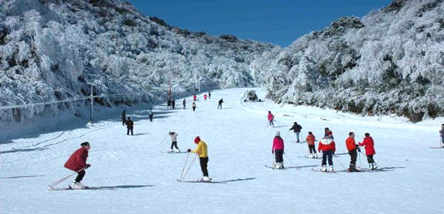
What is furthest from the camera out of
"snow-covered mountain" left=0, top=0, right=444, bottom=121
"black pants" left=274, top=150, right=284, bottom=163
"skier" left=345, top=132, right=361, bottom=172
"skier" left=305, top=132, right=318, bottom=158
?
"snow-covered mountain" left=0, top=0, right=444, bottom=121

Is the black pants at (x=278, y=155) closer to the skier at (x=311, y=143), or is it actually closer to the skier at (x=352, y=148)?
the skier at (x=352, y=148)

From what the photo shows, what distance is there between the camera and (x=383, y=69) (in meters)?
37.3

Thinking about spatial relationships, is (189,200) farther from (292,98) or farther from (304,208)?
(292,98)

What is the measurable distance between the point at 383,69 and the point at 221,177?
29.4 metres

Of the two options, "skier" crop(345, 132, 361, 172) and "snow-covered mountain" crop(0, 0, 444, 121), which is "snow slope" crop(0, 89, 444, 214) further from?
"snow-covered mountain" crop(0, 0, 444, 121)

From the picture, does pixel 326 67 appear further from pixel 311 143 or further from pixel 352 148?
pixel 352 148

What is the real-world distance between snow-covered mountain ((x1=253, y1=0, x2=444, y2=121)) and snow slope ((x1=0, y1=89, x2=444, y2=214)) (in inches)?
282

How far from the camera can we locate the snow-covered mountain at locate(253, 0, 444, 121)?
32281 mm

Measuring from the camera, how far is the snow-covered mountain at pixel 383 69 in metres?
32.3

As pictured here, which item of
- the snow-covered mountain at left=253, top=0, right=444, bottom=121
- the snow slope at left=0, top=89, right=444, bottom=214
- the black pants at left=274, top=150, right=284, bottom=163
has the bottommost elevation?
the snow slope at left=0, top=89, right=444, bottom=214

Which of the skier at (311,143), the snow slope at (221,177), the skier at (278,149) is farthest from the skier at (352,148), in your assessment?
the skier at (311,143)

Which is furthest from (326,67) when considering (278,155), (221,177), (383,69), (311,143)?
(221,177)

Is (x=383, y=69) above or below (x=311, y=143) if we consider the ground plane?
above

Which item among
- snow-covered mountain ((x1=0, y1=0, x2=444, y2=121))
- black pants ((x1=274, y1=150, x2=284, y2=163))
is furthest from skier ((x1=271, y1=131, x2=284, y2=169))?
snow-covered mountain ((x1=0, y1=0, x2=444, y2=121))
